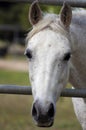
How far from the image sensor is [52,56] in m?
3.64

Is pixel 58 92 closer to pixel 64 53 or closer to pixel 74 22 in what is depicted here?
pixel 64 53

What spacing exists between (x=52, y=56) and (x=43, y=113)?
0.47 meters

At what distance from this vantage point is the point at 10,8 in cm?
2986

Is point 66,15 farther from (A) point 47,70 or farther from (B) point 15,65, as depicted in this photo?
(B) point 15,65

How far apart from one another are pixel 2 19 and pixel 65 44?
25.7 m

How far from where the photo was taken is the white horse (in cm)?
348

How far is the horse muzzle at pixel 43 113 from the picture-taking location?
3412mm

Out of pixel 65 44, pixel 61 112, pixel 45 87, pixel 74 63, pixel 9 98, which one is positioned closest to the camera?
pixel 45 87

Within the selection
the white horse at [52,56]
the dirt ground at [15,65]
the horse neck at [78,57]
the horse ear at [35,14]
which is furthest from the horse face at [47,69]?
the dirt ground at [15,65]

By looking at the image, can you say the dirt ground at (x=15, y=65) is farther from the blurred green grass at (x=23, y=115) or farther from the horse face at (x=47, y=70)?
the horse face at (x=47, y=70)

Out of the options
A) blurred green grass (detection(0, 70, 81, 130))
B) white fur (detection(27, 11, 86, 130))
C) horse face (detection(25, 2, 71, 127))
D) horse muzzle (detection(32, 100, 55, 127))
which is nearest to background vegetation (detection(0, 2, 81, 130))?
blurred green grass (detection(0, 70, 81, 130))

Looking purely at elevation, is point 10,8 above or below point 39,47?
below

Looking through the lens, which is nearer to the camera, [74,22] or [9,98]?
[74,22]

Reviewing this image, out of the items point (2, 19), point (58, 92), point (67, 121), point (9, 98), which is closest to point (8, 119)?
point (67, 121)
